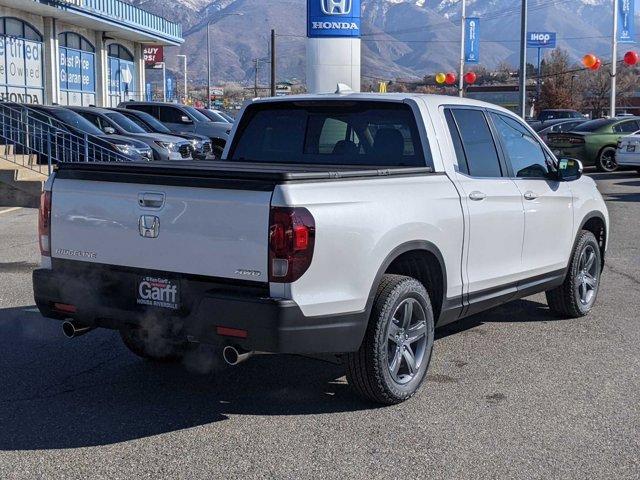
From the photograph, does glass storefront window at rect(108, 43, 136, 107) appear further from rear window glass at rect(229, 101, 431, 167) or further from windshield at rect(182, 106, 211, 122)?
rear window glass at rect(229, 101, 431, 167)

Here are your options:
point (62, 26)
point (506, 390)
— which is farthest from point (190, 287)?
point (62, 26)

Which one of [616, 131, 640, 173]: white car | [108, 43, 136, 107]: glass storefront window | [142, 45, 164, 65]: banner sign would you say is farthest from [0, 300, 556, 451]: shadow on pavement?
[142, 45, 164, 65]: banner sign

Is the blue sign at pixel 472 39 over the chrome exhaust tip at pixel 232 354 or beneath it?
over

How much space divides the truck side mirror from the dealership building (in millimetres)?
22932

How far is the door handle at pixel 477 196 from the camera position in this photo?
19.5 ft

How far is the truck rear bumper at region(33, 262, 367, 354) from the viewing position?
4555 millimetres

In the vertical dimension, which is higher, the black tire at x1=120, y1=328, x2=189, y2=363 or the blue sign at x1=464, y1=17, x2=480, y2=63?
the blue sign at x1=464, y1=17, x2=480, y2=63

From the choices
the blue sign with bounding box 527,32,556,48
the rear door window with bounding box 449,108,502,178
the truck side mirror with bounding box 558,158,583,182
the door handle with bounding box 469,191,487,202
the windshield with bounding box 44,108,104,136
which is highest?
the blue sign with bounding box 527,32,556,48

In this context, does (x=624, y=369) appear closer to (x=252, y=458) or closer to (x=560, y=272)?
(x=560, y=272)

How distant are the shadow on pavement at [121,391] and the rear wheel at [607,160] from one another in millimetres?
20941

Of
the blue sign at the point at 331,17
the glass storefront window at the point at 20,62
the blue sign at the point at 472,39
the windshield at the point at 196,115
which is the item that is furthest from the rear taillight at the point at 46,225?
the blue sign at the point at 472,39

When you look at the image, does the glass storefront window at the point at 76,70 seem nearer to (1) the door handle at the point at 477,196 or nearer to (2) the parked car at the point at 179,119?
(2) the parked car at the point at 179,119

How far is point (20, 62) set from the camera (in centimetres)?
2922

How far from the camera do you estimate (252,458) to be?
4492mm
